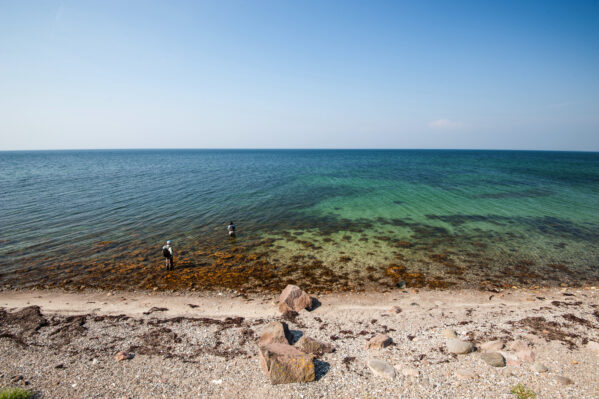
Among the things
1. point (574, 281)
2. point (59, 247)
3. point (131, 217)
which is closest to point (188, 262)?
point (59, 247)

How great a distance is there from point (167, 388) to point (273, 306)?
6966mm

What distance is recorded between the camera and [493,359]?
393 inches

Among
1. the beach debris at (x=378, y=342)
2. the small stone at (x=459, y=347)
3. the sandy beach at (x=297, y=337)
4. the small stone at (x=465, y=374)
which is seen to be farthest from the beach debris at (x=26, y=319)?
the small stone at (x=459, y=347)

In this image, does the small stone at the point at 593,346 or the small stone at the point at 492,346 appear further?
the small stone at the point at 492,346

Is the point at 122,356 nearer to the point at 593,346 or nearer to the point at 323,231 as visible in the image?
the point at 593,346

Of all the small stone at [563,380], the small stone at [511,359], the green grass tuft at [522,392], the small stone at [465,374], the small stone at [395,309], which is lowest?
the small stone at [395,309]

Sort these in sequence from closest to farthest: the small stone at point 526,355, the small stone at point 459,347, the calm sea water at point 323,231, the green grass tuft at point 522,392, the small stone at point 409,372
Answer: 1. the green grass tuft at point 522,392
2. the small stone at point 409,372
3. the small stone at point 526,355
4. the small stone at point 459,347
5. the calm sea water at point 323,231

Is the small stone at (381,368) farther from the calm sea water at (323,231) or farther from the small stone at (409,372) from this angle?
the calm sea water at (323,231)

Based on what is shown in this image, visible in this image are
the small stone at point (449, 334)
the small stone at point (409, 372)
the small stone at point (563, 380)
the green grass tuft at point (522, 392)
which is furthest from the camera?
the small stone at point (449, 334)

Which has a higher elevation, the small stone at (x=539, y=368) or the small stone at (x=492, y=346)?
the small stone at (x=539, y=368)

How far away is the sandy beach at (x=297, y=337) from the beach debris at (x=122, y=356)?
0.16 metres

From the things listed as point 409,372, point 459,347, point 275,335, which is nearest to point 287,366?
point 275,335

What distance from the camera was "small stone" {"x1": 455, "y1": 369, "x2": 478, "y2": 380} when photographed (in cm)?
935

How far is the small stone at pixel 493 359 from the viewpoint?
9820mm
